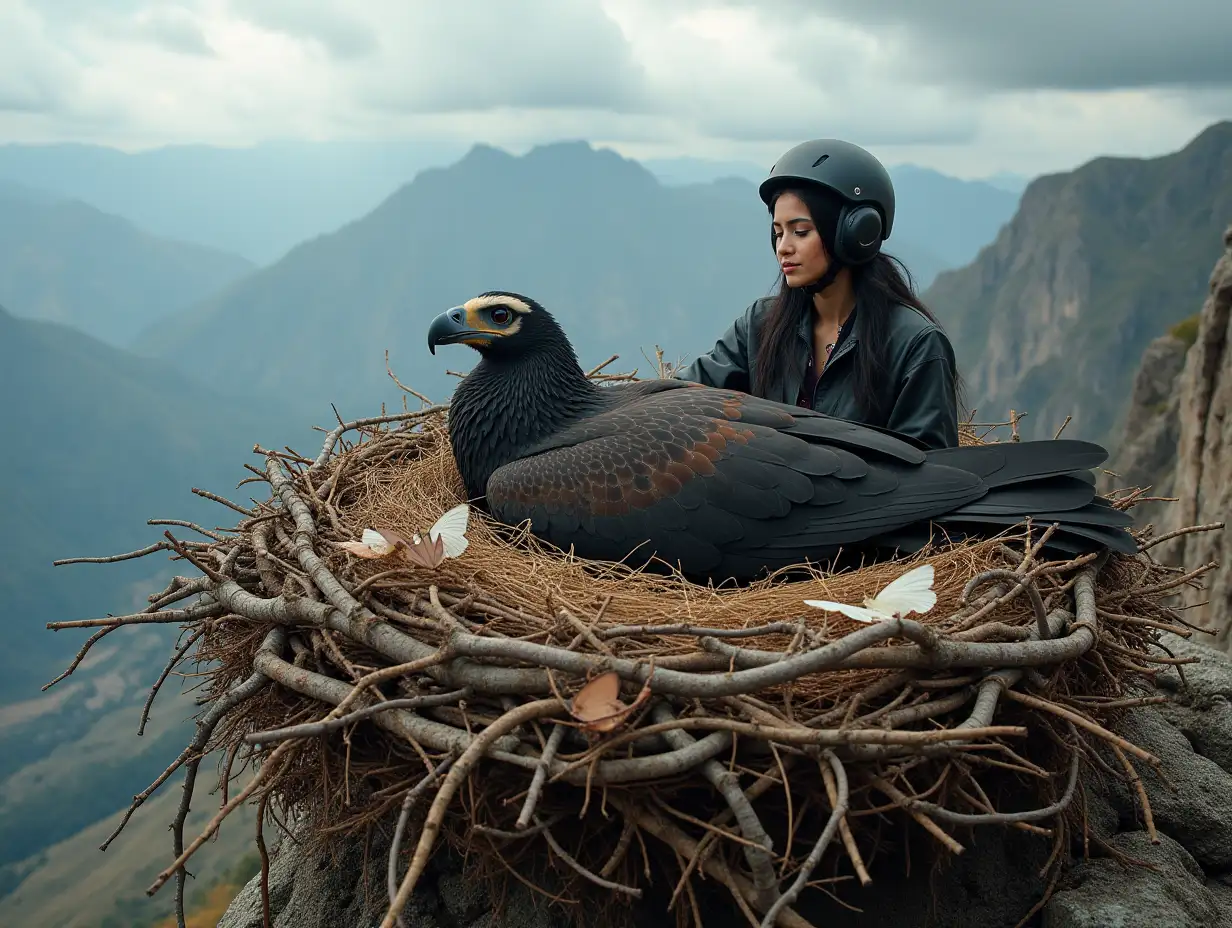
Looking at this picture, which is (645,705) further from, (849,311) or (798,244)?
(849,311)

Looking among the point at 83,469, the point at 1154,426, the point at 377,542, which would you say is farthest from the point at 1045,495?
the point at 83,469

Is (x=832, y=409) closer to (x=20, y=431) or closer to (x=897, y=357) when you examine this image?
(x=897, y=357)

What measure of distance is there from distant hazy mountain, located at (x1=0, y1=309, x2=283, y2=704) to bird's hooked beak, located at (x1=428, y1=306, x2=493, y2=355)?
5496 centimetres

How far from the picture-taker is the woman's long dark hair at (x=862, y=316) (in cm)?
435

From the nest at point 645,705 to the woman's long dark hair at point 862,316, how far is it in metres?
1.10

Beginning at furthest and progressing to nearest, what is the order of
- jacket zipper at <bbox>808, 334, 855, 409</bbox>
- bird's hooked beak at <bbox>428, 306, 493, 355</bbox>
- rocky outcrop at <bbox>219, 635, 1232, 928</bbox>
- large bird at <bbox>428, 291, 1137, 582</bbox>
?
jacket zipper at <bbox>808, 334, 855, 409</bbox> < bird's hooked beak at <bbox>428, 306, 493, 355</bbox> < large bird at <bbox>428, 291, 1137, 582</bbox> < rocky outcrop at <bbox>219, 635, 1232, 928</bbox>

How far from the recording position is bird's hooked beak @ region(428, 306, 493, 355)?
4168mm

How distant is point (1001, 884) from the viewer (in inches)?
120

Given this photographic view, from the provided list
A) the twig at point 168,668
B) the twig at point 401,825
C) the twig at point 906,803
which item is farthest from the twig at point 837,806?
the twig at point 168,668

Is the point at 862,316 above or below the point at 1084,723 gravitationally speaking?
above

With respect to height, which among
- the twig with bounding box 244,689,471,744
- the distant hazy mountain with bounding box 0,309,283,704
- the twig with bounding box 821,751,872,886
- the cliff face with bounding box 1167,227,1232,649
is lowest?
the distant hazy mountain with bounding box 0,309,283,704

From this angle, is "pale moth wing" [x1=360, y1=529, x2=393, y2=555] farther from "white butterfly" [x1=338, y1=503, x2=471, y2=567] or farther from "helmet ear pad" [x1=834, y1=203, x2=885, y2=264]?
"helmet ear pad" [x1=834, y1=203, x2=885, y2=264]

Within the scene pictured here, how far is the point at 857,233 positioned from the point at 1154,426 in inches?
944

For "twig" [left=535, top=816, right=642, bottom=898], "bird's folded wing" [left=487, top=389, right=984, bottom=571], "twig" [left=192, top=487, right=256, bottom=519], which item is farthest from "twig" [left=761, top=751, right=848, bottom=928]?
"twig" [left=192, top=487, right=256, bottom=519]
